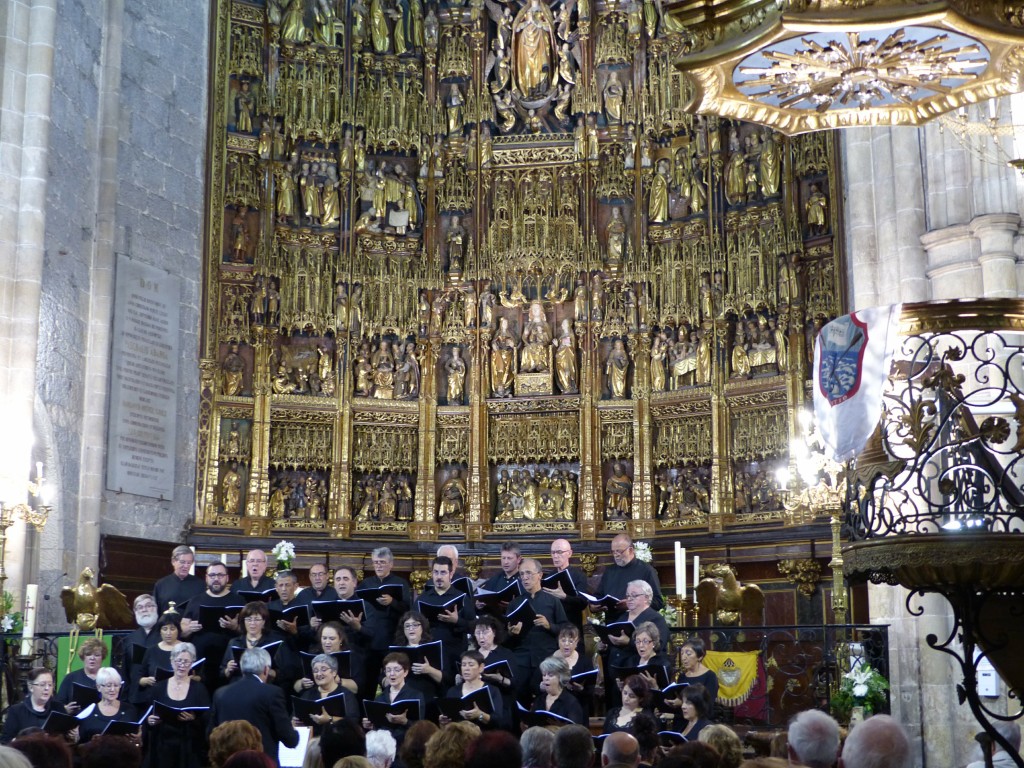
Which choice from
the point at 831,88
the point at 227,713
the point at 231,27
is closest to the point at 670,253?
the point at 231,27

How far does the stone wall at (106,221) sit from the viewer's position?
46.2 feet

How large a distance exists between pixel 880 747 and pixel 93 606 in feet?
32.0

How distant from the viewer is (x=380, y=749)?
21.8ft

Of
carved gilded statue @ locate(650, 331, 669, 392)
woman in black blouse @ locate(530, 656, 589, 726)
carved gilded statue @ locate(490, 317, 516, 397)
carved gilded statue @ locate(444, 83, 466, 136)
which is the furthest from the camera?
carved gilded statue @ locate(444, 83, 466, 136)

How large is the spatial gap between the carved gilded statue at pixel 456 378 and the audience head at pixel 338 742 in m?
11.3

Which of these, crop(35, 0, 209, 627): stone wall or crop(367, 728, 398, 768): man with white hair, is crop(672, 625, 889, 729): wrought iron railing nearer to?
crop(367, 728, 398, 768): man with white hair

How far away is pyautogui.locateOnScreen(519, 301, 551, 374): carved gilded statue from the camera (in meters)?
17.0

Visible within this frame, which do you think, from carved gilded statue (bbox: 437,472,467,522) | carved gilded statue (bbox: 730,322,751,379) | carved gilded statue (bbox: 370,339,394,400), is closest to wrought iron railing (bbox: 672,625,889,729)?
carved gilded statue (bbox: 730,322,751,379)

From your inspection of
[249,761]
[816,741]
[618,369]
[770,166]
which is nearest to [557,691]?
[816,741]

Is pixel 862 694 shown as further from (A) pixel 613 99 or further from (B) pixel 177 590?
(A) pixel 613 99

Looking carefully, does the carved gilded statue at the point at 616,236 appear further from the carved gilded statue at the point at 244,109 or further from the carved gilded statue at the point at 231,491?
the carved gilded statue at the point at 231,491

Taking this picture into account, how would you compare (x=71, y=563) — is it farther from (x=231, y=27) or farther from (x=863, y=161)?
(x=863, y=161)

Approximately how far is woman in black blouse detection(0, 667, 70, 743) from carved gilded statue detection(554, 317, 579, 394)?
8954 mm

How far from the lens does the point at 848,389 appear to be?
633 centimetres
